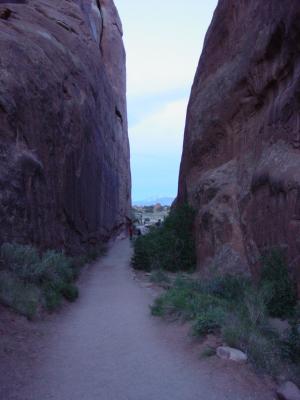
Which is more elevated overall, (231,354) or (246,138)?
(246,138)

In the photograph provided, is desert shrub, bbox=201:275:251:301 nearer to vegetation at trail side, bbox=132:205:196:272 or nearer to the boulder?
the boulder

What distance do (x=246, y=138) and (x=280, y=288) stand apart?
6.58m

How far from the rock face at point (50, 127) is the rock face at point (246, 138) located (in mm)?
4989

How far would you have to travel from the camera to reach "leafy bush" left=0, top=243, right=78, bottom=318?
8344 millimetres

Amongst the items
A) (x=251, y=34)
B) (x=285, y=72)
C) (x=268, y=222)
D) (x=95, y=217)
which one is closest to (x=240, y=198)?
(x=268, y=222)

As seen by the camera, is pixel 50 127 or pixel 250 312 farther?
pixel 50 127

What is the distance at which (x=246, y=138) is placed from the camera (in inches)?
583

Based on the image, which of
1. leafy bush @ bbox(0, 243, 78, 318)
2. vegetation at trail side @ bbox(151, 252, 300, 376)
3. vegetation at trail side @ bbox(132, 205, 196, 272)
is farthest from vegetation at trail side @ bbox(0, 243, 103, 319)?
vegetation at trail side @ bbox(132, 205, 196, 272)

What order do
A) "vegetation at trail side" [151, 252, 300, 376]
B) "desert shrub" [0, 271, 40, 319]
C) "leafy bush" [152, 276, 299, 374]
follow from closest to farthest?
"leafy bush" [152, 276, 299, 374] < "vegetation at trail side" [151, 252, 300, 376] < "desert shrub" [0, 271, 40, 319]

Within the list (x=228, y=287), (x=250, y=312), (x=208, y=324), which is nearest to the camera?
(x=208, y=324)

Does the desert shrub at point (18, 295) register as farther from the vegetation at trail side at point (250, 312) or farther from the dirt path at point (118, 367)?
the vegetation at trail side at point (250, 312)

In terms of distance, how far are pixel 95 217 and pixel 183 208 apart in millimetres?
6210

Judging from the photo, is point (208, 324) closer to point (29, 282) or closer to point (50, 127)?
point (29, 282)

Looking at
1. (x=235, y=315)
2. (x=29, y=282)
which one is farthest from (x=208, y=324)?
(x=29, y=282)
